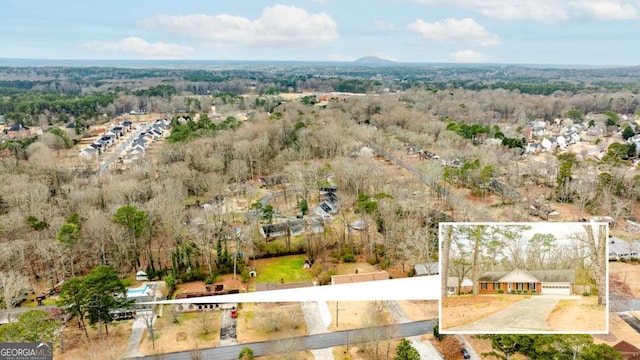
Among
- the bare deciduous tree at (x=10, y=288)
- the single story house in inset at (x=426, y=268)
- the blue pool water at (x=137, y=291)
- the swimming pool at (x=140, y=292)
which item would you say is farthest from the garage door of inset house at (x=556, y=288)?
the bare deciduous tree at (x=10, y=288)

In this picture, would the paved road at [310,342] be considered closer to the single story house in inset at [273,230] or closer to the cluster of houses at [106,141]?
the single story house in inset at [273,230]

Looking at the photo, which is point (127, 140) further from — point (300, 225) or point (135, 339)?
point (135, 339)

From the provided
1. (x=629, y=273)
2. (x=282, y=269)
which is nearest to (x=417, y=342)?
(x=282, y=269)

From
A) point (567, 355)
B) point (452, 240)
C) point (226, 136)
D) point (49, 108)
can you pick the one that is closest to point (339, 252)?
point (567, 355)

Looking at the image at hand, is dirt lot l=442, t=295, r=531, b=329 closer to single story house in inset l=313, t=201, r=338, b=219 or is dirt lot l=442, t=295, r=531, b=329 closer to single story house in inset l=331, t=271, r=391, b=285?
single story house in inset l=331, t=271, r=391, b=285

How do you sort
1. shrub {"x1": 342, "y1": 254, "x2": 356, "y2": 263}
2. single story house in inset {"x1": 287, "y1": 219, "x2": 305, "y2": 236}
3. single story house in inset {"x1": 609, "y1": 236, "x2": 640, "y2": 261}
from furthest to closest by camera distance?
single story house in inset {"x1": 287, "y1": 219, "x2": 305, "y2": 236}
shrub {"x1": 342, "y1": 254, "x2": 356, "y2": 263}
single story house in inset {"x1": 609, "y1": 236, "x2": 640, "y2": 261}

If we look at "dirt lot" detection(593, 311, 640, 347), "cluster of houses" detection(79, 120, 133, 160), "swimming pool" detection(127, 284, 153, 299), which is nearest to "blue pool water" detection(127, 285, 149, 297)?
"swimming pool" detection(127, 284, 153, 299)
